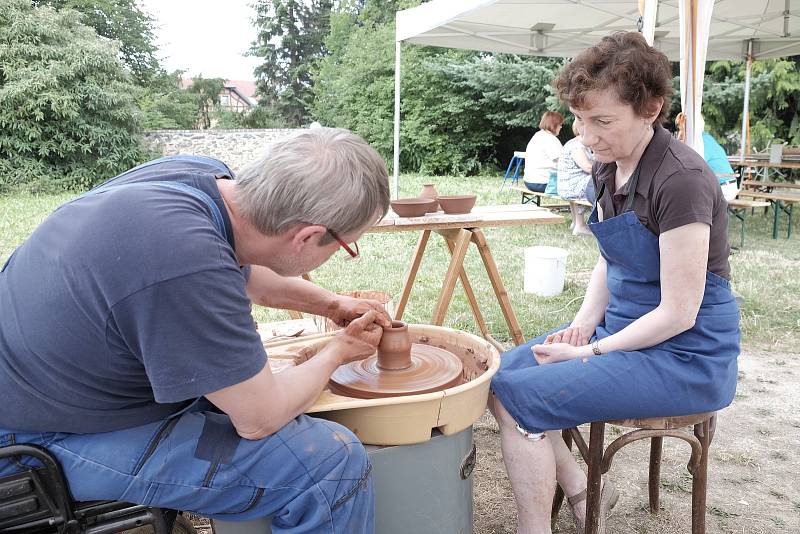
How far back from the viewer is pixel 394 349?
174 cm

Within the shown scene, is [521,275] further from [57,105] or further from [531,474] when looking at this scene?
[57,105]

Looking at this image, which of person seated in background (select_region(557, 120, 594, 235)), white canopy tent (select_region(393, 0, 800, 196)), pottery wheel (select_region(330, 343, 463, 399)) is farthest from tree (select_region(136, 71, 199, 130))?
pottery wheel (select_region(330, 343, 463, 399))

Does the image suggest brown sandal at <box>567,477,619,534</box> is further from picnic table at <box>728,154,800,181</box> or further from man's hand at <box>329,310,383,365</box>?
picnic table at <box>728,154,800,181</box>

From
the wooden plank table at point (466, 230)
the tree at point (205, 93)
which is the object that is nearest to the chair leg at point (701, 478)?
the wooden plank table at point (466, 230)

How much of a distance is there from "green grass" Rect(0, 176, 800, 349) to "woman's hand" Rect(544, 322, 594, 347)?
1.94 metres

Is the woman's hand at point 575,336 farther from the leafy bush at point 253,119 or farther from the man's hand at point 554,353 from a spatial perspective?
the leafy bush at point 253,119

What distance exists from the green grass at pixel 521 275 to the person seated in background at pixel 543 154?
62cm

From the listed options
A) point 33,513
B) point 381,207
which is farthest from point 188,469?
point 381,207

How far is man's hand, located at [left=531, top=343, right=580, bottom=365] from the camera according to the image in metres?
1.83

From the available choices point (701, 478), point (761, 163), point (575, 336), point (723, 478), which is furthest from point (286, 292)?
point (761, 163)

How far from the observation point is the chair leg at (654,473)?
7.21ft

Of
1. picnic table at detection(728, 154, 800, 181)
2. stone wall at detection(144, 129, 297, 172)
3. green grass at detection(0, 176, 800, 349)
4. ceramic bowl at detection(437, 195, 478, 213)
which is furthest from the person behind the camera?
stone wall at detection(144, 129, 297, 172)

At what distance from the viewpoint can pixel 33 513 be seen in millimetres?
1300

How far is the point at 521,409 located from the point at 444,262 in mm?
4237
